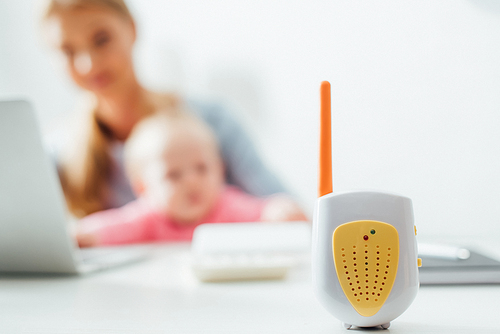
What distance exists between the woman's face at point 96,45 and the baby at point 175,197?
197 millimetres

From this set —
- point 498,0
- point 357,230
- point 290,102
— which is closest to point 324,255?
point 357,230

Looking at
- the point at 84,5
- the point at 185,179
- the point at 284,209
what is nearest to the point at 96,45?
the point at 84,5

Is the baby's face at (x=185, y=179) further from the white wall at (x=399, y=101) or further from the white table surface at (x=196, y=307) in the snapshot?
the white table surface at (x=196, y=307)

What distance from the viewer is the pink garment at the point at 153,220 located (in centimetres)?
118

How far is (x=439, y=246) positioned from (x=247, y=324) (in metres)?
0.31

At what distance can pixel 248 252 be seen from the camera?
63cm

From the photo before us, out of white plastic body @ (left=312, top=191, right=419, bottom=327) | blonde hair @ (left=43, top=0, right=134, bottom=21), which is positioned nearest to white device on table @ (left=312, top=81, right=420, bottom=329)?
white plastic body @ (left=312, top=191, right=419, bottom=327)

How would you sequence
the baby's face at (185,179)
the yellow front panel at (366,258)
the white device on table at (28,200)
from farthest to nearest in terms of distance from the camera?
the baby's face at (185,179) → the white device on table at (28,200) → the yellow front panel at (366,258)

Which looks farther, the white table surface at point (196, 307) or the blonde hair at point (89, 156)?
the blonde hair at point (89, 156)

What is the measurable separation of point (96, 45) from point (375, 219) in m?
1.16

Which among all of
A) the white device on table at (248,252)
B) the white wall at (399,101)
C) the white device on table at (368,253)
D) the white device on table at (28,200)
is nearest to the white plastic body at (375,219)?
the white device on table at (368,253)

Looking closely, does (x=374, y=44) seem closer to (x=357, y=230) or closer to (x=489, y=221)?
(x=489, y=221)

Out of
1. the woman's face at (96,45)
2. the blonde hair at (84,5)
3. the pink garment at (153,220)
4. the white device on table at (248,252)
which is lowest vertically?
the pink garment at (153,220)

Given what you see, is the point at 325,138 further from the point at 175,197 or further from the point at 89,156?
the point at 89,156
